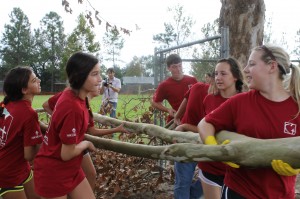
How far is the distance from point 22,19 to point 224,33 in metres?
72.7

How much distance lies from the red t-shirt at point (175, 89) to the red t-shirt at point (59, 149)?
107 inches

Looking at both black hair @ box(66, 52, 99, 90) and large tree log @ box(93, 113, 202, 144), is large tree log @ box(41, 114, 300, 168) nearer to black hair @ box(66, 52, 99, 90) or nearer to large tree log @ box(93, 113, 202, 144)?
large tree log @ box(93, 113, 202, 144)

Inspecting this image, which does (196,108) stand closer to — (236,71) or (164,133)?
(236,71)

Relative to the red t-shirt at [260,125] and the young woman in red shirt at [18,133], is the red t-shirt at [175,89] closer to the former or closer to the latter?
the young woman in red shirt at [18,133]

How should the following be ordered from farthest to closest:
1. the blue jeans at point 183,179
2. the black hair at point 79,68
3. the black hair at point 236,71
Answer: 1. the blue jeans at point 183,179
2. the black hair at point 236,71
3. the black hair at point 79,68

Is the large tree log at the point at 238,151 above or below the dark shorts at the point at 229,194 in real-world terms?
above

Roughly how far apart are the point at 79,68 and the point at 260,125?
1.33 metres

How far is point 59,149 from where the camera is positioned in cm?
267

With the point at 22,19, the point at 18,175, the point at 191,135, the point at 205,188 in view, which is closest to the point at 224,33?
the point at 205,188

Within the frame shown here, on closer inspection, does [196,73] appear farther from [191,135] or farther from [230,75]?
[191,135]

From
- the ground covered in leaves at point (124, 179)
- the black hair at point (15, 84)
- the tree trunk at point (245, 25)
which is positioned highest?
the tree trunk at point (245, 25)

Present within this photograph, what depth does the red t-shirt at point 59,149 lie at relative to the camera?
2539 millimetres

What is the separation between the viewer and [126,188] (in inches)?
212

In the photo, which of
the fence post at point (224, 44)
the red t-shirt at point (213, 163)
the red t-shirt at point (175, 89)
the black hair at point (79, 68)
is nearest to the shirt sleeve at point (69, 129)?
the black hair at point (79, 68)
